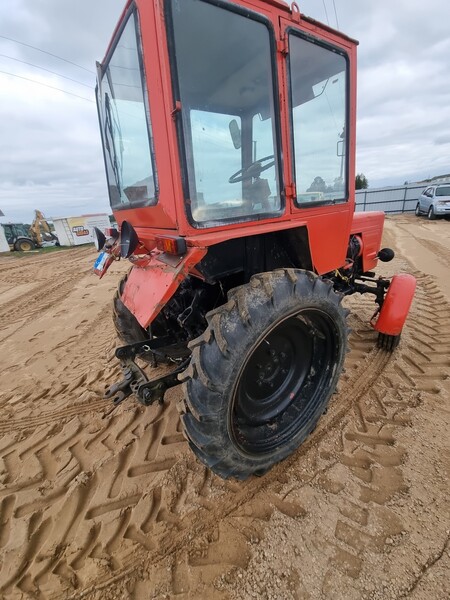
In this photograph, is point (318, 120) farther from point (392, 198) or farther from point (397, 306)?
point (392, 198)

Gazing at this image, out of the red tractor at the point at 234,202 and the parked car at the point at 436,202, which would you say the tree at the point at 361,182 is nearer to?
the parked car at the point at 436,202

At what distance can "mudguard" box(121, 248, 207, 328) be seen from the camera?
1477mm

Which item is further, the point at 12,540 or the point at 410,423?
the point at 410,423

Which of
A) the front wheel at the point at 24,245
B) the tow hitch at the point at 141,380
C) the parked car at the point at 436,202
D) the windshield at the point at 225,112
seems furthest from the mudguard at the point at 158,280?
the front wheel at the point at 24,245

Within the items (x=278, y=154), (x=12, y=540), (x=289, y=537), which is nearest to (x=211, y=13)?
(x=278, y=154)

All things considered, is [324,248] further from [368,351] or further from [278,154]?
[368,351]

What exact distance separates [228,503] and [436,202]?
16.2m

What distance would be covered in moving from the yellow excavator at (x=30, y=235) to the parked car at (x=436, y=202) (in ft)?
72.0

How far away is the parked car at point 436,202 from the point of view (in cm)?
1342

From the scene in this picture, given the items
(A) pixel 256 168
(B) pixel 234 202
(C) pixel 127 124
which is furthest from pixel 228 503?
(C) pixel 127 124

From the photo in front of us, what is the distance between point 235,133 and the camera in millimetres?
1890

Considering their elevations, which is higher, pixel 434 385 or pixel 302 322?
pixel 302 322

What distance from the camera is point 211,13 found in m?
1.46

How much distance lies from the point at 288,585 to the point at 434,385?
198 cm
